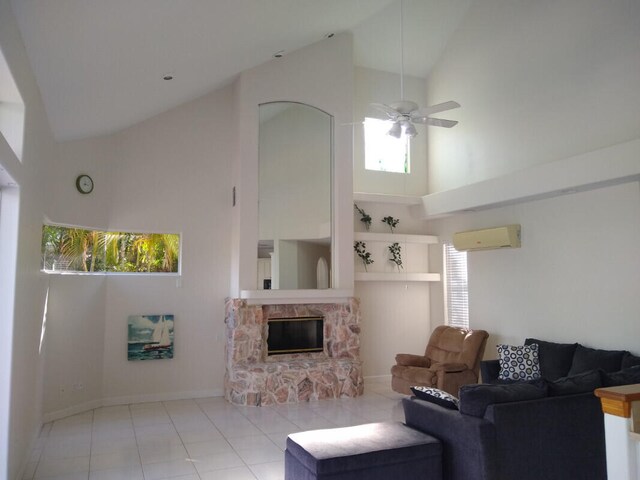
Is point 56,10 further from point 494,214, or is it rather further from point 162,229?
point 494,214

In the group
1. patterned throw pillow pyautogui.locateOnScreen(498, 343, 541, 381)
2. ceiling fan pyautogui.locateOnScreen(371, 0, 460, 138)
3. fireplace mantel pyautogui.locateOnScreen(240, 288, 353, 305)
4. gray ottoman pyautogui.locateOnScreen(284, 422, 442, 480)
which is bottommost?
gray ottoman pyautogui.locateOnScreen(284, 422, 442, 480)

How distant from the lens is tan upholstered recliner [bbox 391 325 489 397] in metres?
6.64

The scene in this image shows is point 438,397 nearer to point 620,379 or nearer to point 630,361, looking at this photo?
point 620,379

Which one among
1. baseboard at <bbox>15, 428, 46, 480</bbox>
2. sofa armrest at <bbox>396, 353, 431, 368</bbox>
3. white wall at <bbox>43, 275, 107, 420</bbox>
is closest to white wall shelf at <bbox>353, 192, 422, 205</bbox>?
sofa armrest at <bbox>396, 353, 431, 368</bbox>

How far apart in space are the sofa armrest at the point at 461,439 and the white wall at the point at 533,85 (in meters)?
3.86

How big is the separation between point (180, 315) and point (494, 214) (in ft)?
15.9

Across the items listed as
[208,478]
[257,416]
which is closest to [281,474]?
[208,478]

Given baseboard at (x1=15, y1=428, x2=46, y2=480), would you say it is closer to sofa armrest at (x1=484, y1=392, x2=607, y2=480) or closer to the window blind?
sofa armrest at (x1=484, y1=392, x2=607, y2=480)

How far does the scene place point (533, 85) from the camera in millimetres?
6785

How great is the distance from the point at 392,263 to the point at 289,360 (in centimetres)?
252

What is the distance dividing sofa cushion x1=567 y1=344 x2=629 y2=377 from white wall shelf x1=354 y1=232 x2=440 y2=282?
3.20 meters

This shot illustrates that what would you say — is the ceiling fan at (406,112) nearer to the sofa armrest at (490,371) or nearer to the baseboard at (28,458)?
the sofa armrest at (490,371)

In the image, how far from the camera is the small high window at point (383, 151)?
8.78 m

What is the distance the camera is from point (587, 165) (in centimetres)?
556
